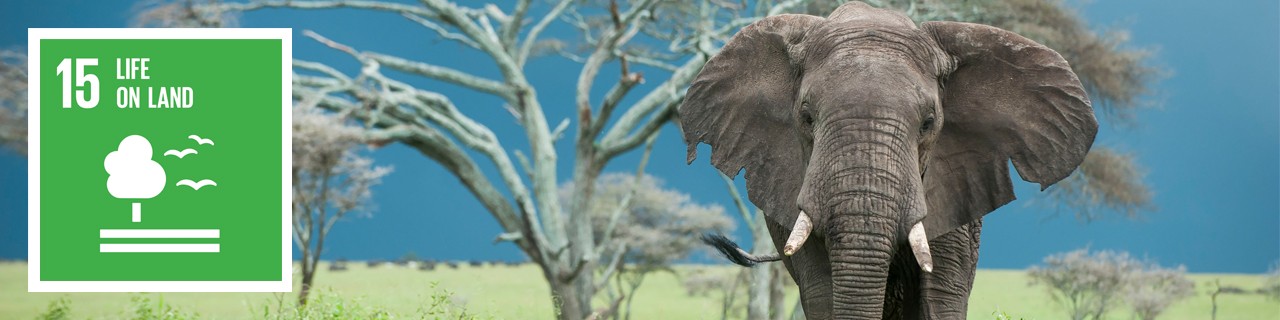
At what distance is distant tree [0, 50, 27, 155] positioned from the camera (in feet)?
47.1

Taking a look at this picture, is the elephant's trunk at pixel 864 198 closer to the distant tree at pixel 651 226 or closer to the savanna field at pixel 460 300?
the savanna field at pixel 460 300

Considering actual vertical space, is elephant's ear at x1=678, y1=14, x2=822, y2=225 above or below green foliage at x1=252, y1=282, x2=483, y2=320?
above

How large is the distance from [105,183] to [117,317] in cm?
288

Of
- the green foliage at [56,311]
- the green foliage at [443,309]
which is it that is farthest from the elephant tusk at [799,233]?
the green foliage at [56,311]

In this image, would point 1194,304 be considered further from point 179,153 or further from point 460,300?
point 179,153

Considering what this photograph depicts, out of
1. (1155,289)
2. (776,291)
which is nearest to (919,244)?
(776,291)

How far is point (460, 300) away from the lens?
1209cm

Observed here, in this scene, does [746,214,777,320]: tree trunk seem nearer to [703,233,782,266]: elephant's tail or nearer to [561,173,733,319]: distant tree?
[561,173,733,319]: distant tree

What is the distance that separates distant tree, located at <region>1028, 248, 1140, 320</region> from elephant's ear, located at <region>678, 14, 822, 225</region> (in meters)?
12.8

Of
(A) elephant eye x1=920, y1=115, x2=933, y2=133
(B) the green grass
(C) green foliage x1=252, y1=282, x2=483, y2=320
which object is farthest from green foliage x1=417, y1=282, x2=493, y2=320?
(B) the green grass

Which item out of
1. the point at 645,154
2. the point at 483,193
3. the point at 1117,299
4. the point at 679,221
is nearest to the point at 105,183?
the point at 483,193

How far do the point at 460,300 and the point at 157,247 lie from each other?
8.95 feet

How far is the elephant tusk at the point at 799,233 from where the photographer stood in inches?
173

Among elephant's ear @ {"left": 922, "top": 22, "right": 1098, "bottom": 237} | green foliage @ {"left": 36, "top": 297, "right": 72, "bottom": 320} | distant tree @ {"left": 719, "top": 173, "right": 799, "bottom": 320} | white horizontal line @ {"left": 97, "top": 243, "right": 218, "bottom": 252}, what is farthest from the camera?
distant tree @ {"left": 719, "top": 173, "right": 799, "bottom": 320}
